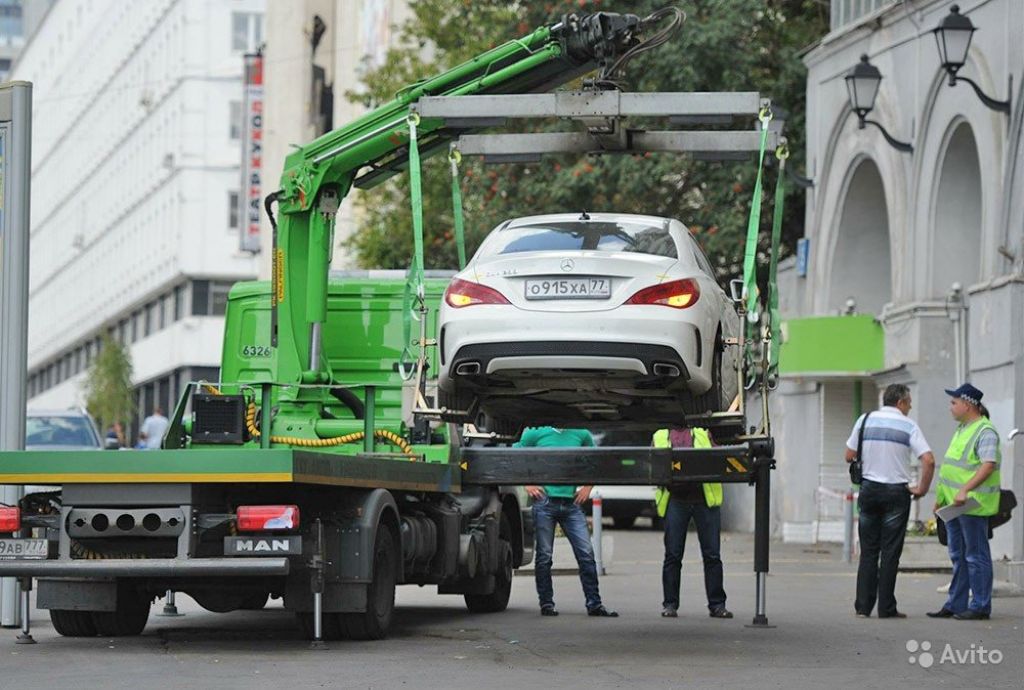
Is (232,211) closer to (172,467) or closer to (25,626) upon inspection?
(25,626)

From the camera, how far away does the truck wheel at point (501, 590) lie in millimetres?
18031

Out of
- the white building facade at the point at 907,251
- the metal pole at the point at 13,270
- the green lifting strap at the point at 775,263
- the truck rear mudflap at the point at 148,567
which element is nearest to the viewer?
the truck rear mudflap at the point at 148,567

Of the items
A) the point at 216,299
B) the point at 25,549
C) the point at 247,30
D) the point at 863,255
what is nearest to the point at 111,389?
the point at 216,299

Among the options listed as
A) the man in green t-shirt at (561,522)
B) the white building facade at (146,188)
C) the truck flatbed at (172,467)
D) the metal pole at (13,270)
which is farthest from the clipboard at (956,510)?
the white building facade at (146,188)

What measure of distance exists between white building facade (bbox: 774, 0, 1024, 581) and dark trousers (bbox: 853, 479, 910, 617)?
3.08m

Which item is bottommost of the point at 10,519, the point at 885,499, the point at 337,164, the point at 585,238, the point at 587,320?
the point at 10,519

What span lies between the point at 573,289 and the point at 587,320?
236 mm

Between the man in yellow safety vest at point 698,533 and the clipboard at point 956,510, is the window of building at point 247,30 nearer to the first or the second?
the man in yellow safety vest at point 698,533

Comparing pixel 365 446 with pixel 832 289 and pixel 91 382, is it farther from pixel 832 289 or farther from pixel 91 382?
pixel 91 382

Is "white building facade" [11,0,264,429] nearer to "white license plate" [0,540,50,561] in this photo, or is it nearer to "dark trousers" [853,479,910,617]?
"dark trousers" [853,479,910,617]

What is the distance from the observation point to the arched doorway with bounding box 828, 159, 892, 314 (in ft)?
103

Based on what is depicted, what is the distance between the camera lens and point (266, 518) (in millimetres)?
13367

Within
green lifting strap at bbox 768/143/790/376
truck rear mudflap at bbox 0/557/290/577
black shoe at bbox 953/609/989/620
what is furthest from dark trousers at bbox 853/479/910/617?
truck rear mudflap at bbox 0/557/290/577

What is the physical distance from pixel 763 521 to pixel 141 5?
6970 cm
